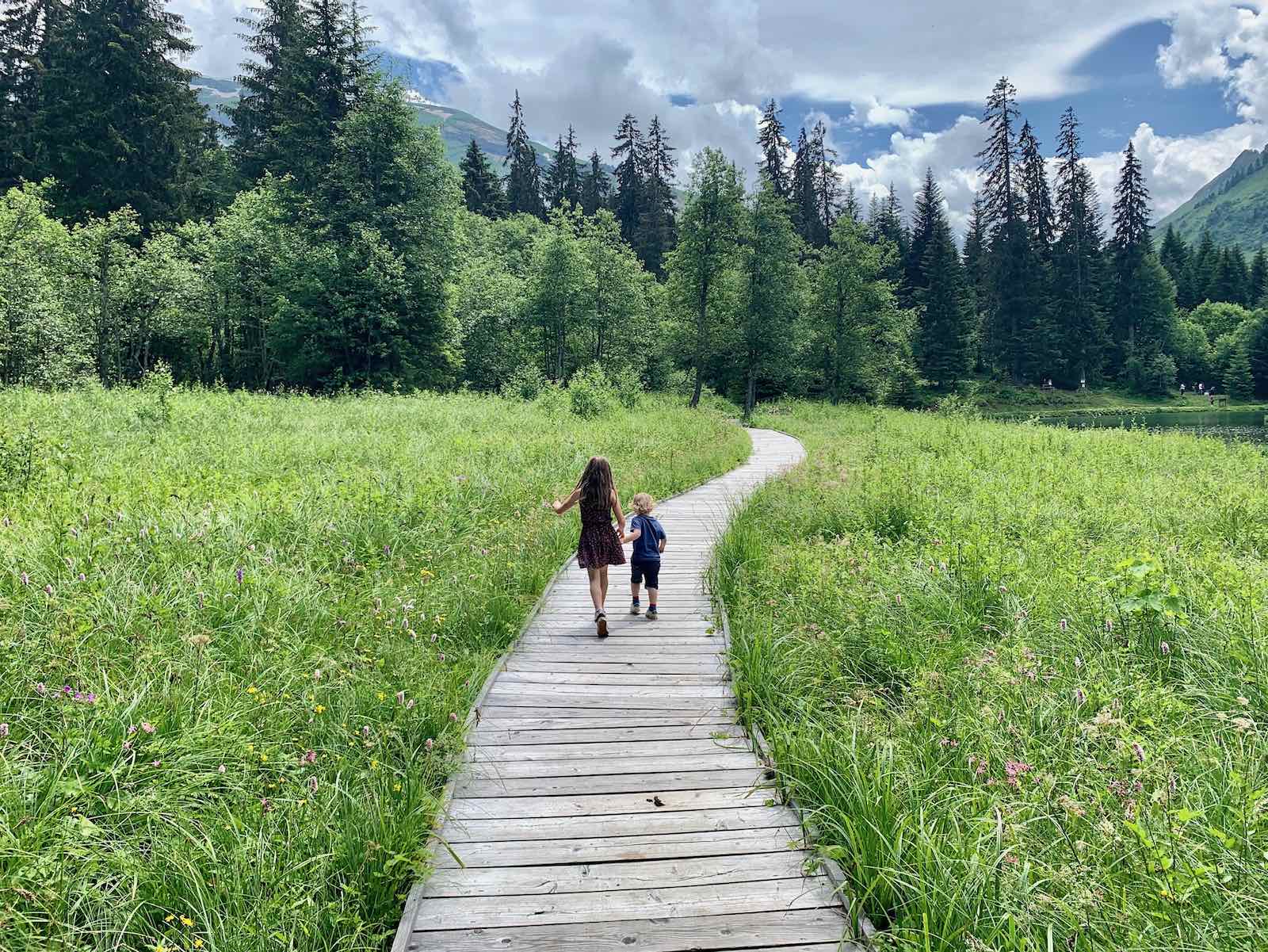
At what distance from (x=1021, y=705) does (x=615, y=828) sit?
2633mm

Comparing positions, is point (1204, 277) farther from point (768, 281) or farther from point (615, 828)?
point (615, 828)

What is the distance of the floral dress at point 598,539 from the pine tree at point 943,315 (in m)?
56.5

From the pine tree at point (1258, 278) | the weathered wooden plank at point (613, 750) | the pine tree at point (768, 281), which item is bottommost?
the weathered wooden plank at point (613, 750)

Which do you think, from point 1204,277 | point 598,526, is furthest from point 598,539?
point 1204,277

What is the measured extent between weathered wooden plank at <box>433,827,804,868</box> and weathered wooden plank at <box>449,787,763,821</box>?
206 mm

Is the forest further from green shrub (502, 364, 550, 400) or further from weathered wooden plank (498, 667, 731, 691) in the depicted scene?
weathered wooden plank (498, 667, 731, 691)

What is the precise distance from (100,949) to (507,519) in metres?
6.47

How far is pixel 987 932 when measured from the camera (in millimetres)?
2447

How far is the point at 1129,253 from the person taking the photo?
6325 centimetres

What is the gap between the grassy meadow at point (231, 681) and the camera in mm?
2580

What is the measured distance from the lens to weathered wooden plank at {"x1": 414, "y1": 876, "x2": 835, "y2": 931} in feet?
8.82

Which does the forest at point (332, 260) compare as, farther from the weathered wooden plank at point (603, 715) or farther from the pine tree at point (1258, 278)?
the pine tree at point (1258, 278)

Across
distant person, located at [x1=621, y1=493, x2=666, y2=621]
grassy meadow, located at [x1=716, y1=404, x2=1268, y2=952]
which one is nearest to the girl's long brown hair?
distant person, located at [x1=621, y1=493, x2=666, y2=621]

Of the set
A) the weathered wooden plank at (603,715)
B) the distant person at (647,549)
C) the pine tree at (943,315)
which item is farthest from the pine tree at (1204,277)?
the weathered wooden plank at (603,715)
